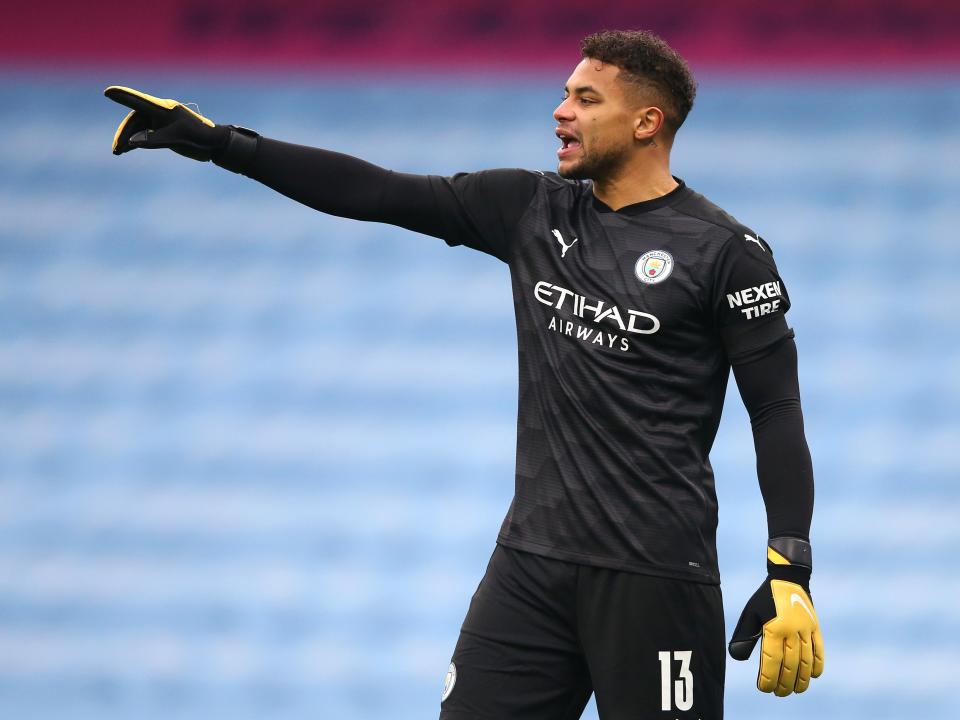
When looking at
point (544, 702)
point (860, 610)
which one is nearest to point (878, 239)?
point (860, 610)

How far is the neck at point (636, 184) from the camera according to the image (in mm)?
2949

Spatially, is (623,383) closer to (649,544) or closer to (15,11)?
(649,544)

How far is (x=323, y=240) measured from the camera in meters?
6.01

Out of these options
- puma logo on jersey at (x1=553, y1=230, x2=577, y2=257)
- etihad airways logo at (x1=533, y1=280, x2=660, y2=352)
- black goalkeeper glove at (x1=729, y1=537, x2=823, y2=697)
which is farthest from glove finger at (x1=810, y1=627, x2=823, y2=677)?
puma logo on jersey at (x1=553, y1=230, x2=577, y2=257)

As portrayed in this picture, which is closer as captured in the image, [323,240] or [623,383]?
[623,383]

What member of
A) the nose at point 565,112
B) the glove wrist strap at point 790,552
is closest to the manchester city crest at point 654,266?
the nose at point 565,112

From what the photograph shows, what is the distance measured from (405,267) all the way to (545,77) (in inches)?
39.1

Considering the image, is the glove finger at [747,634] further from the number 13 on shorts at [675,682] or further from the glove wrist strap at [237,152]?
the glove wrist strap at [237,152]

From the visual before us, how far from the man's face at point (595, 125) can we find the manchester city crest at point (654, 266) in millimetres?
224

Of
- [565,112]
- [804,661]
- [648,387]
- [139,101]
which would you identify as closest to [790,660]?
[804,661]

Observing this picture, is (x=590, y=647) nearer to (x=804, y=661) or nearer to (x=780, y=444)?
(x=804, y=661)

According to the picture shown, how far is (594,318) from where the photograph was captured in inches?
111

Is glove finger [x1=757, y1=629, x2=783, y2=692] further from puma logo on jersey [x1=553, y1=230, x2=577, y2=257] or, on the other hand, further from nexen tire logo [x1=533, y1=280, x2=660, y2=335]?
puma logo on jersey [x1=553, y1=230, x2=577, y2=257]

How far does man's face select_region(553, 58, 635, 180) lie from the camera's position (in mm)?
2922
